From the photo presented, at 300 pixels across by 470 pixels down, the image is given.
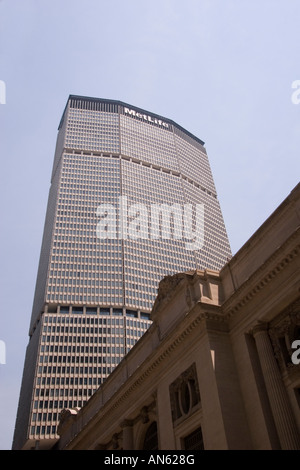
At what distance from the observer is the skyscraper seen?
4186 inches

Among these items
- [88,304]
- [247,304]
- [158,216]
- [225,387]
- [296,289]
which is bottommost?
[225,387]

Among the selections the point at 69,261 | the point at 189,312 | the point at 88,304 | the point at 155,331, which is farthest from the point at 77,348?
the point at 189,312

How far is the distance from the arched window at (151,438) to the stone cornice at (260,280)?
36.8ft

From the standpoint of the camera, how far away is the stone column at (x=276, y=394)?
2106 centimetres

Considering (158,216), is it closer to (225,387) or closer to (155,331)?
(155,331)

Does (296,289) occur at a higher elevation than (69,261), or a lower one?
lower

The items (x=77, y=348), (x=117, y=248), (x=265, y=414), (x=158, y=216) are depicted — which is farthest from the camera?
(x=158, y=216)

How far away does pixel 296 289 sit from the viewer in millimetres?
22844
